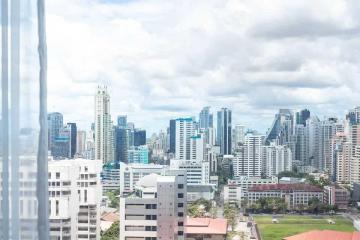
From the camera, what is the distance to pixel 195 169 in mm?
4816

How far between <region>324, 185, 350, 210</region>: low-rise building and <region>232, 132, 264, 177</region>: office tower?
2.44 ft

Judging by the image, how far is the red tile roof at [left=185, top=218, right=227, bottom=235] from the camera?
14.2ft

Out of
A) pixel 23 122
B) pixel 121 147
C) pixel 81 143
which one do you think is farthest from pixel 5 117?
pixel 121 147

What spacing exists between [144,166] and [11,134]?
4.12 m

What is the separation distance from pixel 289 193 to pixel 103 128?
74.0 inches

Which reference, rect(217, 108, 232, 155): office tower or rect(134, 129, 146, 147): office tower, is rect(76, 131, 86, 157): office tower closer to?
rect(134, 129, 146, 147): office tower

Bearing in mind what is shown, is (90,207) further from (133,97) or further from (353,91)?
(353,91)

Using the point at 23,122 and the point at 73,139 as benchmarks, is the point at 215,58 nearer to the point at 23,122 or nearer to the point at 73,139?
the point at 73,139

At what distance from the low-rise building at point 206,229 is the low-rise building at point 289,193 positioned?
524mm

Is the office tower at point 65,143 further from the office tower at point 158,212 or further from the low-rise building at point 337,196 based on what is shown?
the low-rise building at point 337,196

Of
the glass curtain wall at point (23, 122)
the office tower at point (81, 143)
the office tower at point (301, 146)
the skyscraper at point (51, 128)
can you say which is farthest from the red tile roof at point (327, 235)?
the glass curtain wall at point (23, 122)

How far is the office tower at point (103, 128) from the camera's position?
14.5 feet

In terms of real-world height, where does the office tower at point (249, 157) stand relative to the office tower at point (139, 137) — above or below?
below

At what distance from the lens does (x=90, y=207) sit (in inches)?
148
